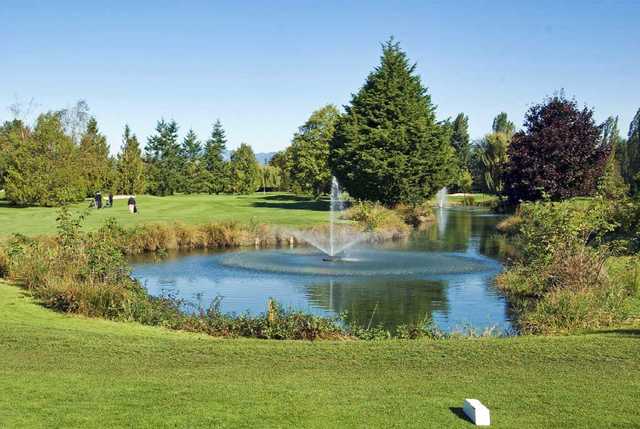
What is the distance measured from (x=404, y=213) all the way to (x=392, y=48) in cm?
1300

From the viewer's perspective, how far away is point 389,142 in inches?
1924

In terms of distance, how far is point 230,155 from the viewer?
107625 mm

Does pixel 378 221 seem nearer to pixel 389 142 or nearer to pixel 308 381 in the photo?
pixel 389 142

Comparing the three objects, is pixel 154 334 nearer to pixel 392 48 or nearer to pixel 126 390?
pixel 126 390

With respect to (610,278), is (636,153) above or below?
above

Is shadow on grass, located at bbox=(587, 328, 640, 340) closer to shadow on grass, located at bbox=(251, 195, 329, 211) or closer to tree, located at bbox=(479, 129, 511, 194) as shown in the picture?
shadow on grass, located at bbox=(251, 195, 329, 211)

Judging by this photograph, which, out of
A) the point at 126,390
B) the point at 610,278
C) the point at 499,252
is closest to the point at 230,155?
the point at 499,252

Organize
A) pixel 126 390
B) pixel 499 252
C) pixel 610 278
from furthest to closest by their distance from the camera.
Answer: pixel 499 252
pixel 610 278
pixel 126 390

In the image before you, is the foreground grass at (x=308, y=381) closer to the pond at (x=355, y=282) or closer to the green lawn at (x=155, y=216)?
the pond at (x=355, y=282)

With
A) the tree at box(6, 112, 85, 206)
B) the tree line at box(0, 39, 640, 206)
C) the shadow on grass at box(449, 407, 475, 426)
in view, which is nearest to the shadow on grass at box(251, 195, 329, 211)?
the tree line at box(0, 39, 640, 206)

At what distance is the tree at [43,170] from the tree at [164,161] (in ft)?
111

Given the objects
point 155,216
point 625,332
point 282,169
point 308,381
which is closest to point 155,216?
Result: point 155,216

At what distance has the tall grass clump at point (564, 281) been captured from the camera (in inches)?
559

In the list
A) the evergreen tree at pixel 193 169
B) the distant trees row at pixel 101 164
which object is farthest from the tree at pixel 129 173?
the evergreen tree at pixel 193 169
